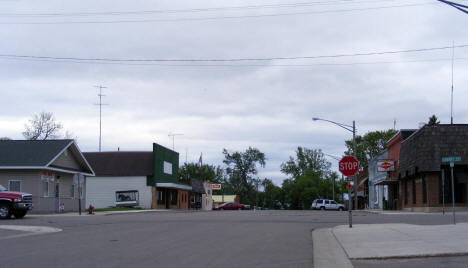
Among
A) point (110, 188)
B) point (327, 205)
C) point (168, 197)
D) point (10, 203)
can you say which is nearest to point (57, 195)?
point (10, 203)

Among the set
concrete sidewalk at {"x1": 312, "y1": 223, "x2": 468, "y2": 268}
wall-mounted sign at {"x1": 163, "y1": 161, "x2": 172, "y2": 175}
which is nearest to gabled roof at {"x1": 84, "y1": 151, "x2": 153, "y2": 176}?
wall-mounted sign at {"x1": 163, "y1": 161, "x2": 172, "y2": 175}

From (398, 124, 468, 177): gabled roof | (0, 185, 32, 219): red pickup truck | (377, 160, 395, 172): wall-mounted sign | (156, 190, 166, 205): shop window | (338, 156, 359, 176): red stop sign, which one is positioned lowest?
(156, 190, 166, 205): shop window

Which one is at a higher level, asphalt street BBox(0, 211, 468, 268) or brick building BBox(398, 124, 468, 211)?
brick building BBox(398, 124, 468, 211)

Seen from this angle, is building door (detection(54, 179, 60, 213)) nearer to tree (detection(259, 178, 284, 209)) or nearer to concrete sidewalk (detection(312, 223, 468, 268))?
concrete sidewalk (detection(312, 223, 468, 268))

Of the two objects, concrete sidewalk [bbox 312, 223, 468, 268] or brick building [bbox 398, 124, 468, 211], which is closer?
concrete sidewalk [bbox 312, 223, 468, 268]

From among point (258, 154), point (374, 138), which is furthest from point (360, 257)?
point (258, 154)

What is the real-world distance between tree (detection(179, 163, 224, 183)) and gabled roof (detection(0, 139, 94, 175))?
78618mm

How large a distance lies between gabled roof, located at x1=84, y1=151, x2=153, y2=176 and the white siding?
70 cm

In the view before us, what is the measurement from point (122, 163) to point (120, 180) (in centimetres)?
224

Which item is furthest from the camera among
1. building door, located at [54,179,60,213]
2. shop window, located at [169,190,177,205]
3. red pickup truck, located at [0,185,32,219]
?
shop window, located at [169,190,177,205]

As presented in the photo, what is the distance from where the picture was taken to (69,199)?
44.3 meters

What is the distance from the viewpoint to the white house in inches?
2442

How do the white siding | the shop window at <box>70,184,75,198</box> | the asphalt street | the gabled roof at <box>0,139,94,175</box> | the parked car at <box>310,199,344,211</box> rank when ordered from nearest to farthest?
the asphalt street, the gabled roof at <box>0,139,94,175</box>, the shop window at <box>70,184,75,198</box>, the white siding, the parked car at <box>310,199,344,211</box>

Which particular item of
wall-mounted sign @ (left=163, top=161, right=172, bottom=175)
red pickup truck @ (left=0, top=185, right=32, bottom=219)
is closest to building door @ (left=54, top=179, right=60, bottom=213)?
red pickup truck @ (left=0, top=185, right=32, bottom=219)
